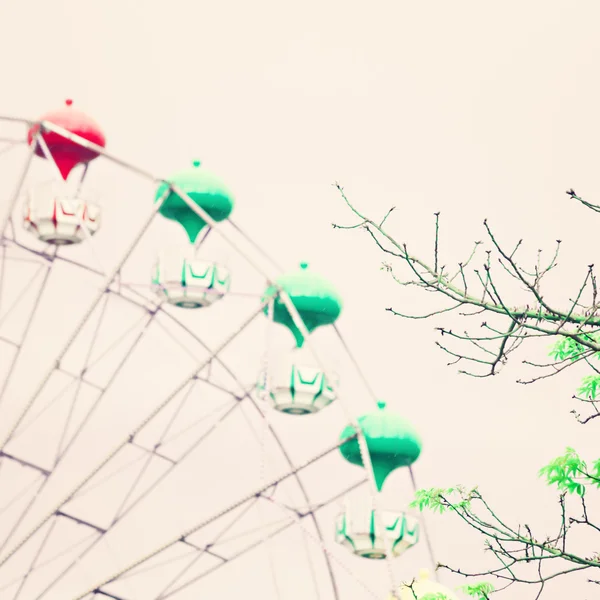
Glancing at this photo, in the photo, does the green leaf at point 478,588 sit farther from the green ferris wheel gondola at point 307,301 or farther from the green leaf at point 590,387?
the green ferris wheel gondola at point 307,301

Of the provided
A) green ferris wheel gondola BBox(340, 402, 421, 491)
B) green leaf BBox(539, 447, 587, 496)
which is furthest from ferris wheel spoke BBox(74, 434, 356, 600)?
green leaf BBox(539, 447, 587, 496)

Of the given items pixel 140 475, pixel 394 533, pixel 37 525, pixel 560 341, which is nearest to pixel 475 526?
pixel 560 341

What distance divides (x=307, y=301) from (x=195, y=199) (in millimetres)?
1921

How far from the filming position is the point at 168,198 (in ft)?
52.0

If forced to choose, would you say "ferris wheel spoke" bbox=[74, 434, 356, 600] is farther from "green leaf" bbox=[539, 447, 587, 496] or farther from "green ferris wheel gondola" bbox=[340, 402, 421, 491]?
"green leaf" bbox=[539, 447, 587, 496]

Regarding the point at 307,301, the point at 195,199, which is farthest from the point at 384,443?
the point at 195,199

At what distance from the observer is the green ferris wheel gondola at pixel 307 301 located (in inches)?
611

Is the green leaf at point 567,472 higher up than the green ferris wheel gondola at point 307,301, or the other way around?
the green ferris wheel gondola at point 307,301

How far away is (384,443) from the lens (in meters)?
14.7

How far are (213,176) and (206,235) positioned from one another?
80cm

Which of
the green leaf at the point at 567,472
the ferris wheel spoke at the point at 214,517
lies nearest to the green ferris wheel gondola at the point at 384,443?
the ferris wheel spoke at the point at 214,517

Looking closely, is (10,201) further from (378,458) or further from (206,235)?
(378,458)

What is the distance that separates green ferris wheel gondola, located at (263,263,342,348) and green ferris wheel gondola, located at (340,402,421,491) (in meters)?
1.41

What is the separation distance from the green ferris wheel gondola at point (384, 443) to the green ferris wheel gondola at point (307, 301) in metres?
1.41
